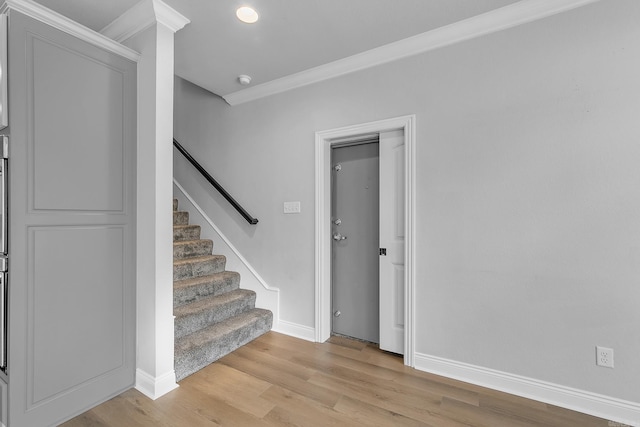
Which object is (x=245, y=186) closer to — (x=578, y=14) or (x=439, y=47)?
(x=439, y=47)

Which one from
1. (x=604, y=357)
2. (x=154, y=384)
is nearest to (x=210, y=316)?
(x=154, y=384)

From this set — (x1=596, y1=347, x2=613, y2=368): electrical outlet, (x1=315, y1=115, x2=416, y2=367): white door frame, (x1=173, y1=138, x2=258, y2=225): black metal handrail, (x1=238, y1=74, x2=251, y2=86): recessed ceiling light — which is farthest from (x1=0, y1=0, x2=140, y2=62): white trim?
(x1=596, y1=347, x2=613, y2=368): electrical outlet

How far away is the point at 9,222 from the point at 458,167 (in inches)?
106

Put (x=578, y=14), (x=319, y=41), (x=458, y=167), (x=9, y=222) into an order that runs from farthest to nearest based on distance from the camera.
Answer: (x=319, y=41) → (x=458, y=167) → (x=578, y=14) → (x=9, y=222)

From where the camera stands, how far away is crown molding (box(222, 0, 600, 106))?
5.90 feet

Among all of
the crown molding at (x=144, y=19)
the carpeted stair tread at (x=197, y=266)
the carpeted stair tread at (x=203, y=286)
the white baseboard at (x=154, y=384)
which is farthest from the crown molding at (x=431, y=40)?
the white baseboard at (x=154, y=384)

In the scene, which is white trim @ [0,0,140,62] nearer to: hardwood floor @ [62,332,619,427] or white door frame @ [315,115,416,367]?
white door frame @ [315,115,416,367]

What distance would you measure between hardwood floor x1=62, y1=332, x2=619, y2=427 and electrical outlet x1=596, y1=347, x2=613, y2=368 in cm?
31

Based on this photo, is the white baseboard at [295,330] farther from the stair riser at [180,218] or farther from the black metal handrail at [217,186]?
the stair riser at [180,218]

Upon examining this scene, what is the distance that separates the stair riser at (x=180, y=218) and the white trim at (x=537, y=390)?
294 centimetres

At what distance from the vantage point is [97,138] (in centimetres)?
179

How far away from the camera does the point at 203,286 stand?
268cm

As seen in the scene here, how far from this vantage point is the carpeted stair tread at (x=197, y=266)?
268 cm

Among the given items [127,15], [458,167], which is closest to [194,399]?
[458,167]
